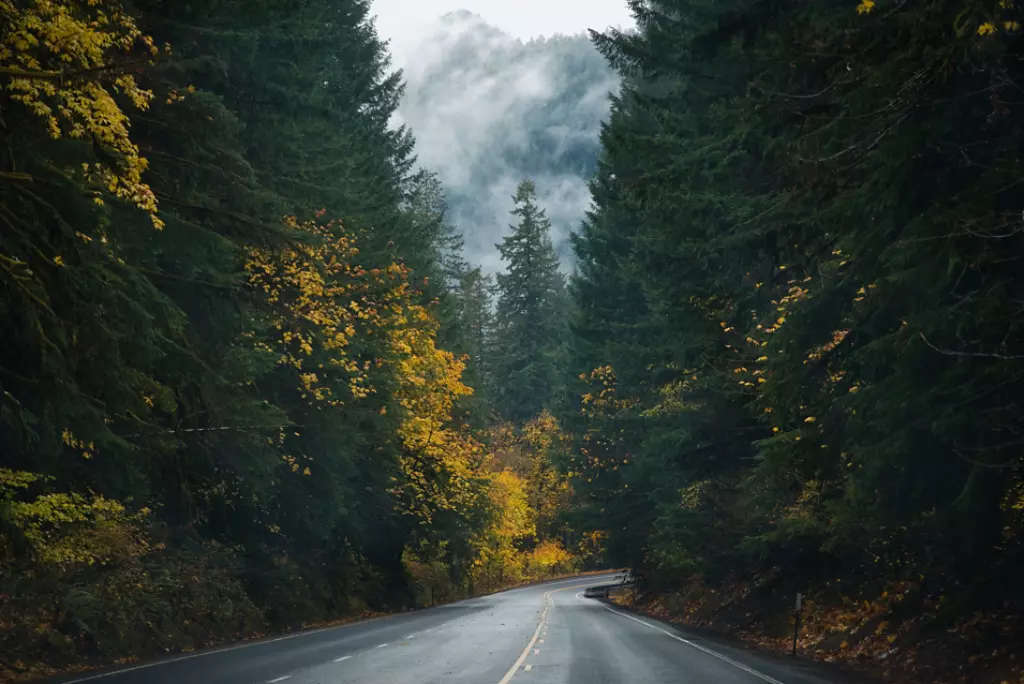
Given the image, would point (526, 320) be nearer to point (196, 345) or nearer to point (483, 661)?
point (196, 345)

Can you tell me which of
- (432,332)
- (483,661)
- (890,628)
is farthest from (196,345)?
(432,332)

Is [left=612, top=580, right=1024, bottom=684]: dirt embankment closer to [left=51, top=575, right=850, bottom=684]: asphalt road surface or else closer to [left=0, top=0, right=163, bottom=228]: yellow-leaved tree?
[left=51, top=575, right=850, bottom=684]: asphalt road surface

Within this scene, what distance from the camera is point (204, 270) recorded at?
63.4ft

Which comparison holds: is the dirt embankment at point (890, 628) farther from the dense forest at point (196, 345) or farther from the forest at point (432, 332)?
the dense forest at point (196, 345)

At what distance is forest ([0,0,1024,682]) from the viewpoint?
11.4m

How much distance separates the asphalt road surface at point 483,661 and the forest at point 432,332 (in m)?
1.88

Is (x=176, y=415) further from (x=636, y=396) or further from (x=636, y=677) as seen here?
(x=636, y=396)

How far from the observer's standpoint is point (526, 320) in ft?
330

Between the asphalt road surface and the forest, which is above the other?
the forest

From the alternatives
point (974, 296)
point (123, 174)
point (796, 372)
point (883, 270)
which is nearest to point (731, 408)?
point (796, 372)

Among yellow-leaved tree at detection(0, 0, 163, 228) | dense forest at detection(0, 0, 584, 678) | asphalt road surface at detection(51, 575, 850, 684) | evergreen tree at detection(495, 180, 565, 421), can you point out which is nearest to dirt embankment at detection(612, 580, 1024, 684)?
asphalt road surface at detection(51, 575, 850, 684)

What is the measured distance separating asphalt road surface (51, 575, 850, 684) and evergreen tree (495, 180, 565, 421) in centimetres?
7206

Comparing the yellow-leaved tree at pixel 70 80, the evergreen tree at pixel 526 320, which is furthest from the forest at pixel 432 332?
the evergreen tree at pixel 526 320

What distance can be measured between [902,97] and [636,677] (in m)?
9.20
